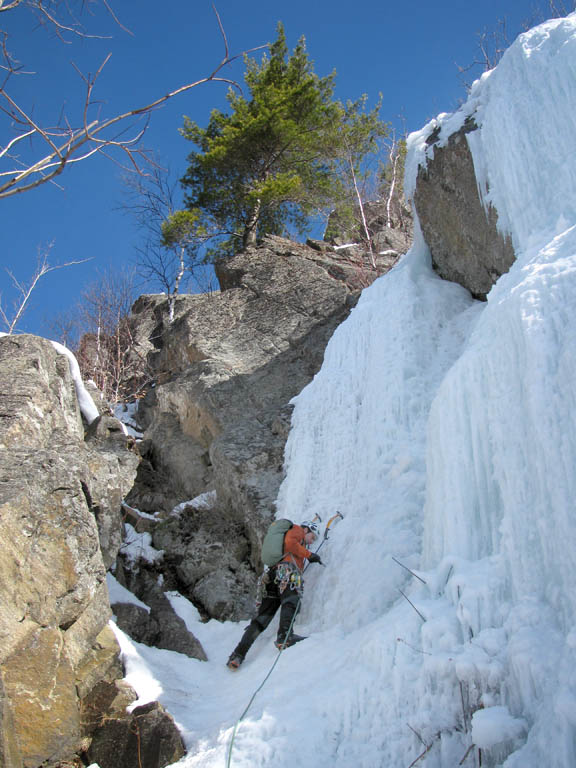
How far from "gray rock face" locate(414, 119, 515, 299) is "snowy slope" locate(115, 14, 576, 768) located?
30 cm

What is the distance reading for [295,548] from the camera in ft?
19.8

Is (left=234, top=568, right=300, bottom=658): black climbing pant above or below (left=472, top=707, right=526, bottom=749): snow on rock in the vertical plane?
above

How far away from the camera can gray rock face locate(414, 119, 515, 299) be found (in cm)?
721

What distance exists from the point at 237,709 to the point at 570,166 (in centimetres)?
595

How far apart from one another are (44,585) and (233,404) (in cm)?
536

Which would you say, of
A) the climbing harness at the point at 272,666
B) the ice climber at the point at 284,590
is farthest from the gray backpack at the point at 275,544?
the climbing harness at the point at 272,666

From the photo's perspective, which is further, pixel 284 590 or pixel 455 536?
pixel 284 590

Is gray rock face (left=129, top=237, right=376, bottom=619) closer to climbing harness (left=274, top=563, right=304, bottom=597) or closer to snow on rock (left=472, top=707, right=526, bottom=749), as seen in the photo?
climbing harness (left=274, top=563, right=304, bottom=597)

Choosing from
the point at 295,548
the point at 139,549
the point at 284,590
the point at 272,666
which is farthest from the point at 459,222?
the point at 139,549

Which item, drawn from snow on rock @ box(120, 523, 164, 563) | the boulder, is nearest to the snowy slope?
the boulder

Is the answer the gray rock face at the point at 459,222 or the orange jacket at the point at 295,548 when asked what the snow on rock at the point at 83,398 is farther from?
the gray rock face at the point at 459,222

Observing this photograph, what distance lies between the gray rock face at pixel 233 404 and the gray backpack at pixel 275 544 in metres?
1.39

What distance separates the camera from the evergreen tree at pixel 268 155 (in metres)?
14.1

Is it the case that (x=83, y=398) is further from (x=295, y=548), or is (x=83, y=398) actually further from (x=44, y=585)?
(x=295, y=548)
